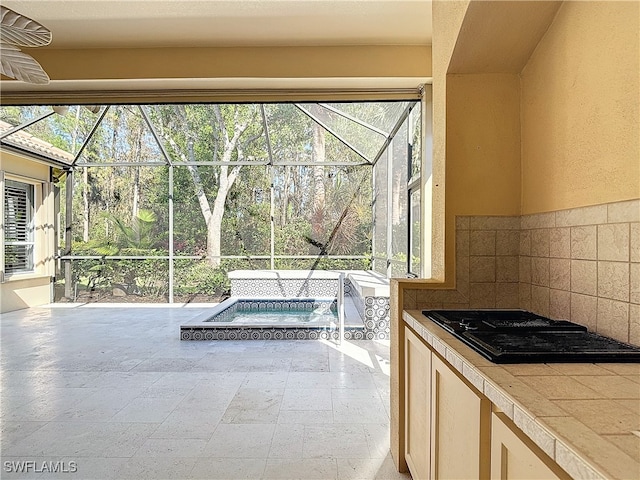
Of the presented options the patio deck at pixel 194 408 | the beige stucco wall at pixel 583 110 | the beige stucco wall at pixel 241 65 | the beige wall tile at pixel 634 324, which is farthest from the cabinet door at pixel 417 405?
the beige stucco wall at pixel 241 65

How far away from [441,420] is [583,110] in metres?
1.36

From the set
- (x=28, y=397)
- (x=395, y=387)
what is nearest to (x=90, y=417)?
(x=28, y=397)

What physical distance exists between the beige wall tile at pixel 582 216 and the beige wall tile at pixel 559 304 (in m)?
0.31

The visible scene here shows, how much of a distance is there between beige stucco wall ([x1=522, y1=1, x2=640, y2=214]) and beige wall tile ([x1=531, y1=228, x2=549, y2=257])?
110 millimetres

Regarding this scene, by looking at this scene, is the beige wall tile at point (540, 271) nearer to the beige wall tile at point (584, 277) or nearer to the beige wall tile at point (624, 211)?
the beige wall tile at point (584, 277)

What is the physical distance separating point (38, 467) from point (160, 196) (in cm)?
726

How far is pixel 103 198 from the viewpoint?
8.60 m

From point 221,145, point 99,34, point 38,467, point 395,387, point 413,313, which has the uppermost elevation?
point 221,145

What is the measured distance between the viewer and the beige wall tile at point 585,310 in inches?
58.3

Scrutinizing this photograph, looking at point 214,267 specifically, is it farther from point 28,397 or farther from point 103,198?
point 28,397

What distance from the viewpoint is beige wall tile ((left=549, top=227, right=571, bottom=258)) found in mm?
1663

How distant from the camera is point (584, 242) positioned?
1.55m

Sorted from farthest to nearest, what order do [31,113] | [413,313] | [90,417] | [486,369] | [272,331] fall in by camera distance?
1. [31,113]
2. [272,331]
3. [90,417]
4. [413,313]
5. [486,369]

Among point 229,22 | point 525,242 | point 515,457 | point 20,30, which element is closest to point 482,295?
point 525,242
